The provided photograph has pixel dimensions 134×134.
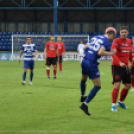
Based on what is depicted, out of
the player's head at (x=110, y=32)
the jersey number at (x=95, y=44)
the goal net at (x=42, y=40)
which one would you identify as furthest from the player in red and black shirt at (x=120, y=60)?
the goal net at (x=42, y=40)

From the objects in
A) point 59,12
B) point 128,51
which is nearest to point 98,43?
point 128,51

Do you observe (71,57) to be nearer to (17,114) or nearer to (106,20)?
(106,20)

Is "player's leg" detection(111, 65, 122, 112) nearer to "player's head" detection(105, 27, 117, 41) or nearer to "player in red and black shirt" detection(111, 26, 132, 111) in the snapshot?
"player in red and black shirt" detection(111, 26, 132, 111)

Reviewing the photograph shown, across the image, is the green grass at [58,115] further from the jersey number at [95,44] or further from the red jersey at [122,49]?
the jersey number at [95,44]

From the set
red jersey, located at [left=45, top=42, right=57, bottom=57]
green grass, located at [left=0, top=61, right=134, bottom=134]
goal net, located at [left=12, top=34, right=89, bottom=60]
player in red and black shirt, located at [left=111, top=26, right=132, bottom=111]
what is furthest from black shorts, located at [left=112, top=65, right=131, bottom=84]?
goal net, located at [left=12, top=34, right=89, bottom=60]

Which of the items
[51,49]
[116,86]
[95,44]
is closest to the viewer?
[95,44]

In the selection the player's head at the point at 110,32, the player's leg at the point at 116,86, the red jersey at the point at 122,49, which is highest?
the player's head at the point at 110,32

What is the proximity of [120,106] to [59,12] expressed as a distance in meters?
37.8

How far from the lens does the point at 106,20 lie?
1828 inches

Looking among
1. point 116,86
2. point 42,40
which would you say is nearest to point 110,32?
point 116,86

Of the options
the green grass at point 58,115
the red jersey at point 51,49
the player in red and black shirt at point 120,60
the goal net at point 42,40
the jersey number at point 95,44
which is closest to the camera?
the green grass at point 58,115

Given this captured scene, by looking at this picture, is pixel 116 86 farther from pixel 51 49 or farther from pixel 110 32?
pixel 51 49

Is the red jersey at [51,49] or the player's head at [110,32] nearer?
the player's head at [110,32]

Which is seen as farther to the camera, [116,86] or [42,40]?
[42,40]
